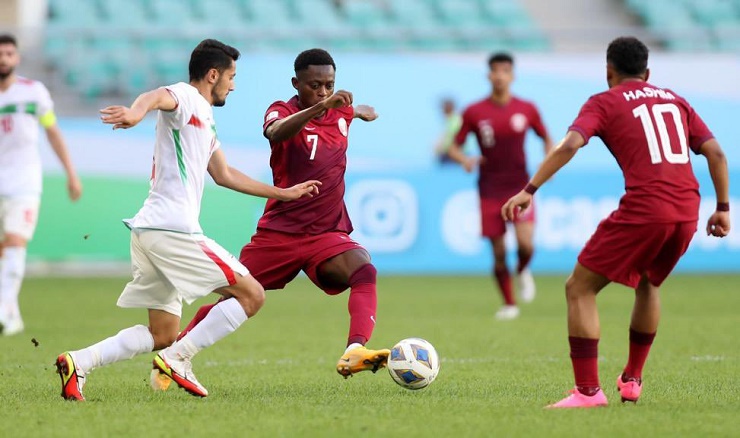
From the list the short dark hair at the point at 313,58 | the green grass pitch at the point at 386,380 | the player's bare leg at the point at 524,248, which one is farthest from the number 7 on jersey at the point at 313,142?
the player's bare leg at the point at 524,248

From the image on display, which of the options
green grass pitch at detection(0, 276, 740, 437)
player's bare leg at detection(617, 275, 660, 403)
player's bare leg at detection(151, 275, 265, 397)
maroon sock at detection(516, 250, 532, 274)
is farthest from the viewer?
maroon sock at detection(516, 250, 532, 274)

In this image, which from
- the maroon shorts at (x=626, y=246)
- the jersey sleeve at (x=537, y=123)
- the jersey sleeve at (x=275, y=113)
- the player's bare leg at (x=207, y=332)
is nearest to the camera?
the maroon shorts at (x=626, y=246)

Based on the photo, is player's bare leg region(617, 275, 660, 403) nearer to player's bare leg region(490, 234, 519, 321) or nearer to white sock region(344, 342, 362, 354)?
white sock region(344, 342, 362, 354)

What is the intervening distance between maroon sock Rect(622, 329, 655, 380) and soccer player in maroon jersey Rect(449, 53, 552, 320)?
20.1 feet

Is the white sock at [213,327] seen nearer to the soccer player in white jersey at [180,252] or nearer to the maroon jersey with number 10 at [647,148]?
the soccer player in white jersey at [180,252]

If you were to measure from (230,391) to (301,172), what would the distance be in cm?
136

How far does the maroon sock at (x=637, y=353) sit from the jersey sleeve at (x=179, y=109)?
2.59 m

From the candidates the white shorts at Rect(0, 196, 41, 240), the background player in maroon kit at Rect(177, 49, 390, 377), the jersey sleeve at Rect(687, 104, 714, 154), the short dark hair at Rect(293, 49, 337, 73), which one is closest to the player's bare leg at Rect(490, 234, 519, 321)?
the white shorts at Rect(0, 196, 41, 240)

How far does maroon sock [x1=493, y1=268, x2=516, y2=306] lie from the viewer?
12.5 meters

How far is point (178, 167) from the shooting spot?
6.41 meters

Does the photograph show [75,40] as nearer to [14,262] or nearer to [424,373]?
[14,262]

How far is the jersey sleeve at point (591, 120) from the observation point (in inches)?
237

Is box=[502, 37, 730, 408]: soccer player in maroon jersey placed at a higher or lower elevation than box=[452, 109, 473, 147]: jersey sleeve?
lower

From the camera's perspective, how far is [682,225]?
6.12 meters
